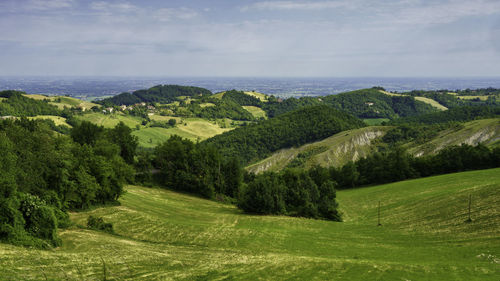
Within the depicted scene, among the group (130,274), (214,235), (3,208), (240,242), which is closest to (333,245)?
(240,242)

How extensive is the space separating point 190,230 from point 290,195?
25019 mm

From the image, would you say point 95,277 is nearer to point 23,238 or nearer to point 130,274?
Answer: point 130,274

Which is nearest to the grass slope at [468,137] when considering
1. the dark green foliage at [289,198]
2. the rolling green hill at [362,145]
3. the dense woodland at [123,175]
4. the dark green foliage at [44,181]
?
the rolling green hill at [362,145]

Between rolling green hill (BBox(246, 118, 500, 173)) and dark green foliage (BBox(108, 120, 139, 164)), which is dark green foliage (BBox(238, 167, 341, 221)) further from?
rolling green hill (BBox(246, 118, 500, 173))

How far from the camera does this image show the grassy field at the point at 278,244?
21.4 metres

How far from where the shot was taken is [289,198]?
58.0m

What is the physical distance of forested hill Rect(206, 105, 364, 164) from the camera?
17812 cm

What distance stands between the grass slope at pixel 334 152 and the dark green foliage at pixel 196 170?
177 ft

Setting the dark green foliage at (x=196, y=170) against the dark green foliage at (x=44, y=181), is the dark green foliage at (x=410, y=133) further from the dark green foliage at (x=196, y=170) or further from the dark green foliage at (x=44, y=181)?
the dark green foliage at (x=44, y=181)

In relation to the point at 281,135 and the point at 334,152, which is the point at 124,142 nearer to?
the point at 334,152

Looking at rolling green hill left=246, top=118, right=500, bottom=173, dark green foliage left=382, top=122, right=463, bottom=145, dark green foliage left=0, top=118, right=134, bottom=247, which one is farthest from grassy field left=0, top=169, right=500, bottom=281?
dark green foliage left=382, top=122, right=463, bottom=145

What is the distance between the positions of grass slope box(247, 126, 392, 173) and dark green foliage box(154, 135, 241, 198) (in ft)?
177

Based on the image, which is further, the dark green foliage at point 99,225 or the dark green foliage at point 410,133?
the dark green foliage at point 410,133

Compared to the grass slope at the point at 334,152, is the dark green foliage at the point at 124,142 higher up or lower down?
higher up
